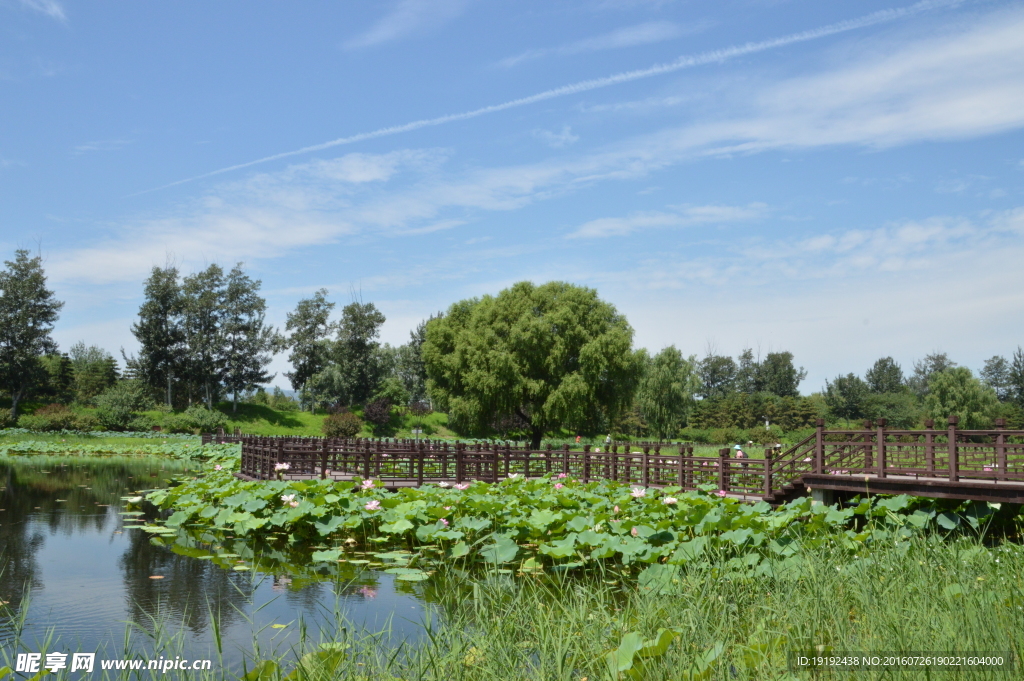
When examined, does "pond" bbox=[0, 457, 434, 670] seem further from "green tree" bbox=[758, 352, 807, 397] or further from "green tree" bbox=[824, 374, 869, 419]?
"green tree" bbox=[758, 352, 807, 397]

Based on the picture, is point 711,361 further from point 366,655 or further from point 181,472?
point 366,655

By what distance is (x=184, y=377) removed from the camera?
200 feet

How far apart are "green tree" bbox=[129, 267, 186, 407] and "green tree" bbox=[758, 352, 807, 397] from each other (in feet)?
197

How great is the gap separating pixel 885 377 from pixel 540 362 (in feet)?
236

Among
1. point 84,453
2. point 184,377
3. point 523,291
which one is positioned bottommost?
point 84,453

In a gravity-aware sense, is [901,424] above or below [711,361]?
below

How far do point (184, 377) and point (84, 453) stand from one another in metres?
23.1

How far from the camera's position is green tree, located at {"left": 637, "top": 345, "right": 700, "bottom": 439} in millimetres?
52656

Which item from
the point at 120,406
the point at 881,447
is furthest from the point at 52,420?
the point at 881,447

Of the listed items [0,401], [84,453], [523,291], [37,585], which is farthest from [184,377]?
[37,585]

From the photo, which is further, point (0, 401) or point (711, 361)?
point (711, 361)

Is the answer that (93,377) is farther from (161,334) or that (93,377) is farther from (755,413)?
(755,413)

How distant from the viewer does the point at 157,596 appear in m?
8.57

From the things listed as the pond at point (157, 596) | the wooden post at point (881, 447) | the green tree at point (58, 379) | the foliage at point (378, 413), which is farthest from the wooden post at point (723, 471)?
the green tree at point (58, 379)
